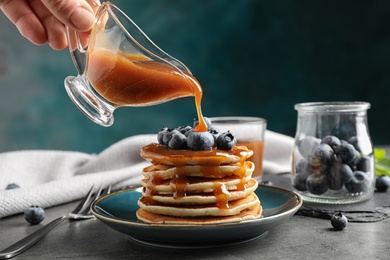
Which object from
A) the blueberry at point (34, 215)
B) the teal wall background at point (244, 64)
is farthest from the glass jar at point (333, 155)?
the teal wall background at point (244, 64)

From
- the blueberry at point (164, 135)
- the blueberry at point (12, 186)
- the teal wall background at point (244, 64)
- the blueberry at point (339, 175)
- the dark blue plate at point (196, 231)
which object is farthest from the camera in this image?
the teal wall background at point (244, 64)

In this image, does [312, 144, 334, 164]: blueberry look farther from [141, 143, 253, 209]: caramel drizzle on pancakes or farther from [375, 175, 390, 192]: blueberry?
[141, 143, 253, 209]: caramel drizzle on pancakes

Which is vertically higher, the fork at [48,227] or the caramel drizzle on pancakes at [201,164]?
the caramel drizzle on pancakes at [201,164]

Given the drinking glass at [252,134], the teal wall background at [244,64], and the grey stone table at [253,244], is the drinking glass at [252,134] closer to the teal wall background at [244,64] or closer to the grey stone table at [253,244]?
the grey stone table at [253,244]

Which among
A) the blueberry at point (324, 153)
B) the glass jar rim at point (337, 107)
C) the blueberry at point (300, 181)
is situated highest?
the glass jar rim at point (337, 107)

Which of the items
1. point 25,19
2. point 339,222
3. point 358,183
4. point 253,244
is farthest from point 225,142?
point 25,19

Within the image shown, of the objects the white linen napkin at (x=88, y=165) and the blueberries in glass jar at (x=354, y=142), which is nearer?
the blueberries in glass jar at (x=354, y=142)

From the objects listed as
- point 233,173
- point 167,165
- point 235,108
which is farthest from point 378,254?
point 235,108
